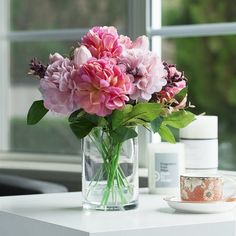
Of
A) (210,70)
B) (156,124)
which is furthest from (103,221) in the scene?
(210,70)

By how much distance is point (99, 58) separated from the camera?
238 centimetres

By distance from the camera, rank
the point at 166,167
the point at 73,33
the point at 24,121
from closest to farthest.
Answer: the point at 166,167 → the point at 73,33 → the point at 24,121

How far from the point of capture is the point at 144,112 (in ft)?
7.82

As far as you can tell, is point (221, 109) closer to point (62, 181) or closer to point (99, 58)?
point (62, 181)

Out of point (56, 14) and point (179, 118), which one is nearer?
point (179, 118)

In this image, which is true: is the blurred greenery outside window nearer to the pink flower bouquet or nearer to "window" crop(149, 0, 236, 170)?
→ "window" crop(149, 0, 236, 170)

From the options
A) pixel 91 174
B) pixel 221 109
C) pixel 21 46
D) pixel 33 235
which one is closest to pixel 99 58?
pixel 91 174

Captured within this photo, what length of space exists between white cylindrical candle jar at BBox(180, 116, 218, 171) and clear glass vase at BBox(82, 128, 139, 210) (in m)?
0.46

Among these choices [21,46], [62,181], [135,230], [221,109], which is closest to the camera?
[135,230]

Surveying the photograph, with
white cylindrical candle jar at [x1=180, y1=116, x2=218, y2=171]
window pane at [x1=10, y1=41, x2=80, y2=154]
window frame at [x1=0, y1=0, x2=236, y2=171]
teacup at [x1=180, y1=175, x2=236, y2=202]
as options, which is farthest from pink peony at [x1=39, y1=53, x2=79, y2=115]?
window pane at [x1=10, y1=41, x2=80, y2=154]

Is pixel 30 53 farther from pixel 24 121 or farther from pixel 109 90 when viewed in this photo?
pixel 109 90

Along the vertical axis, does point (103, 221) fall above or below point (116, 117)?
below

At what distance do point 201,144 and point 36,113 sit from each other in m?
0.65

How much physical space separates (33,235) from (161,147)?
0.60 metres
